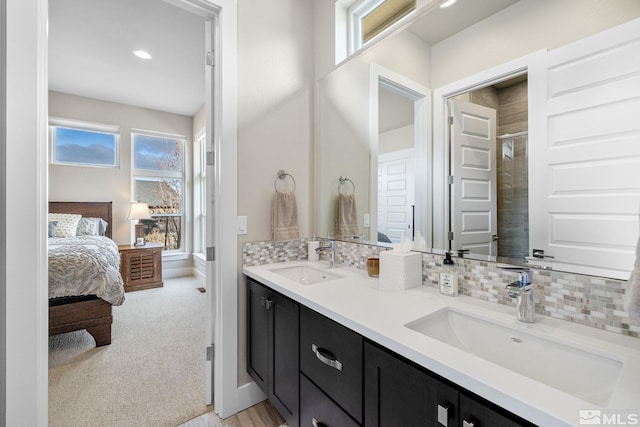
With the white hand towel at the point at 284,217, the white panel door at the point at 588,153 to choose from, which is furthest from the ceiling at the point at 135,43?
the white hand towel at the point at 284,217

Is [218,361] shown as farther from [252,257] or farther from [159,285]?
[159,285]

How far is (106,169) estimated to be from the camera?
177 inches

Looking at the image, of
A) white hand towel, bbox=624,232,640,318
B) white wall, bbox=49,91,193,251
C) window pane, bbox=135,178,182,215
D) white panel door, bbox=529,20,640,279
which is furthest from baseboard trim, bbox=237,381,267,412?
window pane, bbox=135,178,182,215

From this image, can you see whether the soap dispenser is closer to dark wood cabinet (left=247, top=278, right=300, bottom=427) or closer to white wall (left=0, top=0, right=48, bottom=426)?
dark wood cabinet (left=247, top=278, right=300, bottom=427)

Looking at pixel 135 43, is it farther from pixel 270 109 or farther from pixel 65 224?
pixel 65 224

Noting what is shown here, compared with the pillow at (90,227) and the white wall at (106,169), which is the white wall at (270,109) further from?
the white wall at (106,169)

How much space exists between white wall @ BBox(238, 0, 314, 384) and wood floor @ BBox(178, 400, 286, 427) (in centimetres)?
20

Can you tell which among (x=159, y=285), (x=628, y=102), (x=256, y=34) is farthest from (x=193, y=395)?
(x=159, y=285)

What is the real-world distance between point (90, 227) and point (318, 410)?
14.5 feet

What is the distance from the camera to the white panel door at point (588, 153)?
0.88 m

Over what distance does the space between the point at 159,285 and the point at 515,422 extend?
4.77 metres

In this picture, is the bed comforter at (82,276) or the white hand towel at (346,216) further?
the bed comforter at (82,276)

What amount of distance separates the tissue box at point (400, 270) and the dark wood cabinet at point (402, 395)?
0.46 m

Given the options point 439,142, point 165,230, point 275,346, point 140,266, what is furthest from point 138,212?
point 439,142
